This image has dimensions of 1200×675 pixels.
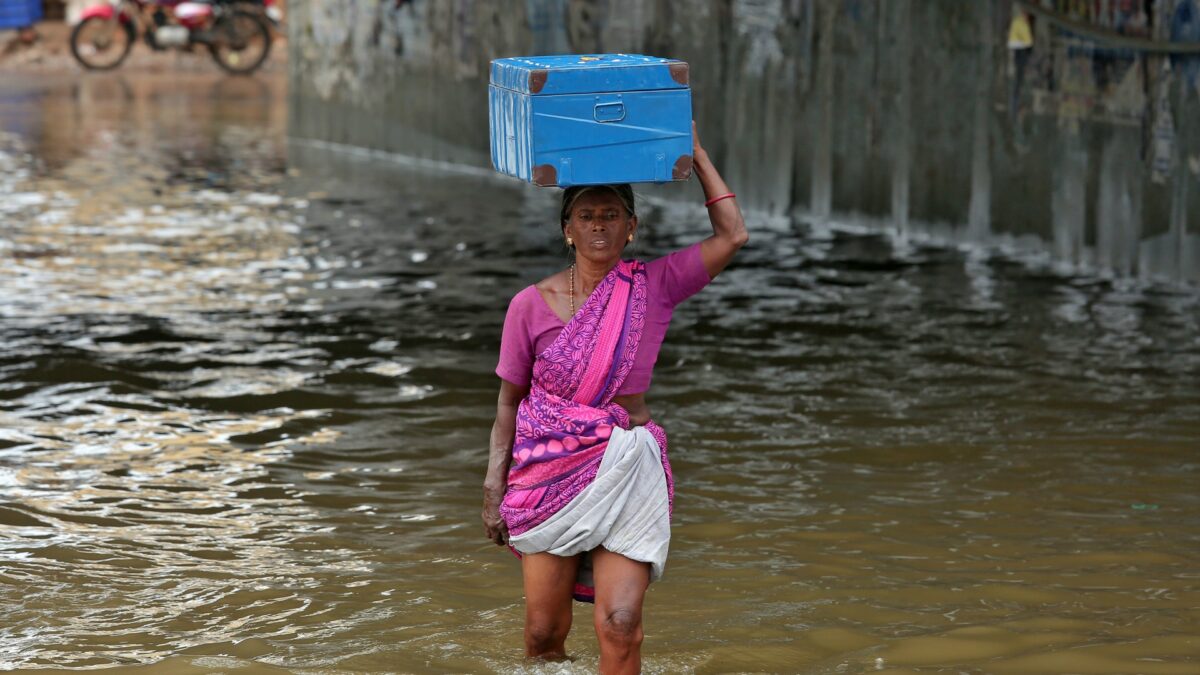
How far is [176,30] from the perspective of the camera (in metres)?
28.5

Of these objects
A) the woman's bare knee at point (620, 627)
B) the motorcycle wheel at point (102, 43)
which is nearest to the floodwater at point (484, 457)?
the woman's bare knee at point (620, 627)

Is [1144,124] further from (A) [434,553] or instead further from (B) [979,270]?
(A) [434,553]

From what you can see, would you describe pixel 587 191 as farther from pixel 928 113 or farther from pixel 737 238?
pixel 928 113

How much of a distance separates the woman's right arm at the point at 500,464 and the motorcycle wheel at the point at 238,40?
2490 cm

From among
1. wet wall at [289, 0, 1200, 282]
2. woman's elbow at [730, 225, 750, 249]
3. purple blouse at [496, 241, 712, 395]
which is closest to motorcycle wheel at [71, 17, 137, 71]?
wet wall at [289, 0, 1200, 282]

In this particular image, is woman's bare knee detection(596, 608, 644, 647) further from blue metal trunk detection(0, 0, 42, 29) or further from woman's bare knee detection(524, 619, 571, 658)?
blue metal trunk detection(0, 0, 42, 29)

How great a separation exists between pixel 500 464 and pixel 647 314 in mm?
534

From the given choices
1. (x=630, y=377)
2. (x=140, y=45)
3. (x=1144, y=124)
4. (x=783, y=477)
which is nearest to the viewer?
(x=630, y=377)

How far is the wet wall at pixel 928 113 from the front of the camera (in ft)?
35.5

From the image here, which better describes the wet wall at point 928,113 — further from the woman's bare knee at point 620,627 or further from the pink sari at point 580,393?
the woman's bare knee at point 620,627

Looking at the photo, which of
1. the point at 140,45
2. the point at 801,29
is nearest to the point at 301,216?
the point at 801,29

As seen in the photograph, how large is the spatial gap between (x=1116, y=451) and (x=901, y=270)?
461 cm

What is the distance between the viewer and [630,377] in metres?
4.04

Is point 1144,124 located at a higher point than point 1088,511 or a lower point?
higher
